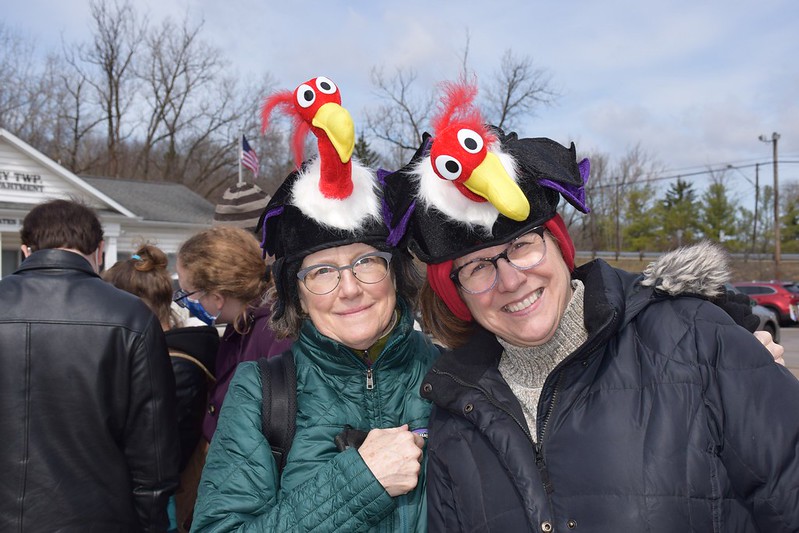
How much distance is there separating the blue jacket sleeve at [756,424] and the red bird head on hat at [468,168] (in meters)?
0.64

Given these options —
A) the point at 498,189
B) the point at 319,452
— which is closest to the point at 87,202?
the point at 319,452

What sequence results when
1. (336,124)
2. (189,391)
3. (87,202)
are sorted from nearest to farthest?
(336,124) < (189,391) < (87,202)

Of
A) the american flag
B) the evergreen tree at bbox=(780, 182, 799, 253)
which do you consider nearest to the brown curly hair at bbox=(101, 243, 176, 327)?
the american flag

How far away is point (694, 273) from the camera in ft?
5.67

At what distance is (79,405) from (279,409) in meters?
1.14

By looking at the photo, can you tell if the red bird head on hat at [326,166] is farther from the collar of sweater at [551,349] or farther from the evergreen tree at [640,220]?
the evergreen tree at [640,220]

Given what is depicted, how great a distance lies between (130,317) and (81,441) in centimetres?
54

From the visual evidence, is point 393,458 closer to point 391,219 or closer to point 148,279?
point 391,219

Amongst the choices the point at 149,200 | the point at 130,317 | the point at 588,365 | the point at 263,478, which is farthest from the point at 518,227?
the point at 149,200

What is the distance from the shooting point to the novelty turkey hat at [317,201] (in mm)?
2004

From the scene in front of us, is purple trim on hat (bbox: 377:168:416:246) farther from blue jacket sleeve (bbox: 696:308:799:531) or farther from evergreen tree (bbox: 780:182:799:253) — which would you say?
evergreen tree (bbox: 780:182:799:253)

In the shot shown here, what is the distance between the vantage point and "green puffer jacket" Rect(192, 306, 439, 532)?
5.99 feet

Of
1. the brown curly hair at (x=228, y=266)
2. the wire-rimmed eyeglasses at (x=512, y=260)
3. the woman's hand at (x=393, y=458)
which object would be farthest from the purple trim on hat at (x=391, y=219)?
the brown curly hair at (x=228, y=266)

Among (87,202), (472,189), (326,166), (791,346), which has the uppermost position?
(87,202)
